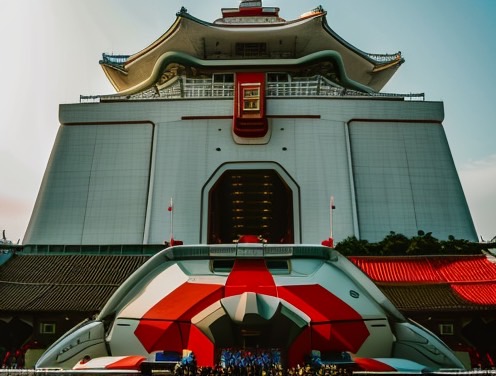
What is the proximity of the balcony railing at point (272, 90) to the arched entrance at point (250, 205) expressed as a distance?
22.5 feet

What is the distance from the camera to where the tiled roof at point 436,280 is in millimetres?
25312

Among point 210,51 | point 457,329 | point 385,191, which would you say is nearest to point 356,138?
point 385,191

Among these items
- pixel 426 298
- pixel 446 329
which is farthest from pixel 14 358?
pixel 446 329

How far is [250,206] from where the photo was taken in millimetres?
47531

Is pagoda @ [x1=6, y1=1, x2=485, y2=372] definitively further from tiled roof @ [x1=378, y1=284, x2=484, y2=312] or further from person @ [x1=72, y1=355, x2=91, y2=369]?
person @ [x1=72, y1=355, x2=91, y2=369]

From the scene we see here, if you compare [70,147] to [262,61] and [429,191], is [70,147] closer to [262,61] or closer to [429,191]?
[262,61]

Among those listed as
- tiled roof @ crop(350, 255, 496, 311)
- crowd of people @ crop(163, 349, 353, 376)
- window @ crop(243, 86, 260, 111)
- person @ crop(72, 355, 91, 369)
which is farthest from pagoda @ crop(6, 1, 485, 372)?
crowd of people @ crop(163, 349, 353, 376)

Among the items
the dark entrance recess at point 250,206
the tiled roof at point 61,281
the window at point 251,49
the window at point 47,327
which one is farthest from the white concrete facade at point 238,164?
the window at point 47,327

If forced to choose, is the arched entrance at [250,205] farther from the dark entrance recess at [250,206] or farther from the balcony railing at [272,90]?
the balcony railing at [272,90]

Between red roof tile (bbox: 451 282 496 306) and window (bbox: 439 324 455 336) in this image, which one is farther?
red roof tile (bbox: 451 282 496 306)

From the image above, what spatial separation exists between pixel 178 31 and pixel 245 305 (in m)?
33.9

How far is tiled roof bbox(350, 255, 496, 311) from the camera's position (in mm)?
25312

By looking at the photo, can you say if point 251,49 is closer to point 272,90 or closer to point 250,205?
point 272,90

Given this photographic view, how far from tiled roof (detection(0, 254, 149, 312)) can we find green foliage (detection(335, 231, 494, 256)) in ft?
42.9
